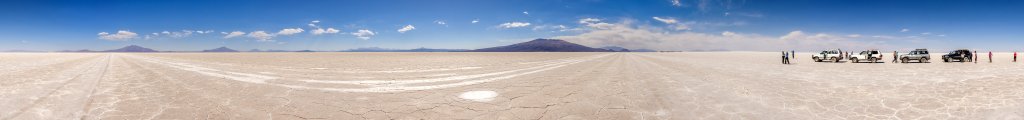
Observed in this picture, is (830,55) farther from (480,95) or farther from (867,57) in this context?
(480,95)

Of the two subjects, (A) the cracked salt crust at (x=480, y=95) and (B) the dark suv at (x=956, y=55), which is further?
(B) the dark suv at (x=956, y=55)

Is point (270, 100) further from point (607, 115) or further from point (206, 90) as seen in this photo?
point (607, 115)

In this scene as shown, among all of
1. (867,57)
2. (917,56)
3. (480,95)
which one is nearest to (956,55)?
(917,56)

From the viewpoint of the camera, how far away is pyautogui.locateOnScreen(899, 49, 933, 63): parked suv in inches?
1191

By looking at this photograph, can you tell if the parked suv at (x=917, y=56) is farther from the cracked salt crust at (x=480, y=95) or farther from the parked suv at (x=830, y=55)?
the cracked salt crust at (x=480, y=95)

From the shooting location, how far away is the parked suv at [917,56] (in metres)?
30.2

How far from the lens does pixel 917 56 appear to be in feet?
100.0

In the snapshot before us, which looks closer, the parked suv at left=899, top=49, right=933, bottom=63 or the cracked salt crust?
the cracked salt crust

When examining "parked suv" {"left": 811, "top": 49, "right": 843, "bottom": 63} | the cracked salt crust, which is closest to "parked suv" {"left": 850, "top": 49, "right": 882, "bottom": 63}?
"parked suv" {"left": 811, "top": 49, "right": 843, "bottom": 63}

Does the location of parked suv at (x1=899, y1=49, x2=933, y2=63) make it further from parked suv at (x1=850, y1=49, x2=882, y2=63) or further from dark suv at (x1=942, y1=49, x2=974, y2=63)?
dark suv at (x1=942, y1=49, x2=974, y2=63)

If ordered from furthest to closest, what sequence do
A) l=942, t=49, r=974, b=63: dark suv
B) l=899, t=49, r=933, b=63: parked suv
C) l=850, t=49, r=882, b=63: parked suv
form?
l=942, t=49, r=974, b=63: dark suv
l=850, t=49, r=882, b=63: parked suv
l=899, t=49, r=933, b=63: parked suv

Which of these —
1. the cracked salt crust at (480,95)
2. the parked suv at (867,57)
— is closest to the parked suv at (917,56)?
the parked suv at (867,57)

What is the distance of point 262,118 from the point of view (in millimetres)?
6574

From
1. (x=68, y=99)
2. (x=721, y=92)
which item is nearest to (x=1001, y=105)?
(x=721, y=92)
